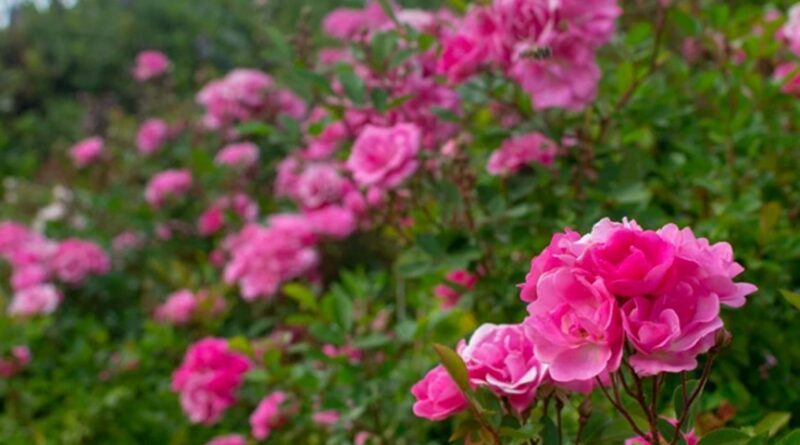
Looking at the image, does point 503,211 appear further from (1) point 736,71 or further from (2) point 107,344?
(2) point 107,344

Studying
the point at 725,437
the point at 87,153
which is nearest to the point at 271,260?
the point at 725,437

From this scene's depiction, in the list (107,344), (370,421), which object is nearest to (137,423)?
(107,344)

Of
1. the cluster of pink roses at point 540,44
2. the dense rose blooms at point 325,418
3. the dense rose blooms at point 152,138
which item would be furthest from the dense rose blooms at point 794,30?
the dense rose blooms at point 152,138

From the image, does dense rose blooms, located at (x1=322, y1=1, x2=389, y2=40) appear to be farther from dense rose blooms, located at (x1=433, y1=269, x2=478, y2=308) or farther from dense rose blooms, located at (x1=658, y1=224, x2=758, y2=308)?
dense rose blooms, located at (x1=658, y1=224, x2=758, y2=308)

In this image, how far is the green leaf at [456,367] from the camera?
72 centimetres

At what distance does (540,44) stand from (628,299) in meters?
0.60

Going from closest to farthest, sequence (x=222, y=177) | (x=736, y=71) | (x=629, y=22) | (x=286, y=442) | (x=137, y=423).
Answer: (x=736, y=71) → (x=286, y=442) → (x=137, y=423) → (x=629, y=22) → (x=222, y=177)

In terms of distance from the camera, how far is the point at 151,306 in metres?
2.83

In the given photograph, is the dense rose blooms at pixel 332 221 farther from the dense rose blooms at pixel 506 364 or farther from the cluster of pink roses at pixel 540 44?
the dense rose blooms at pixel 506 364

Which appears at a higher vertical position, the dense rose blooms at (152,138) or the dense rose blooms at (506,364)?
the dense rose blooms at (506,364)

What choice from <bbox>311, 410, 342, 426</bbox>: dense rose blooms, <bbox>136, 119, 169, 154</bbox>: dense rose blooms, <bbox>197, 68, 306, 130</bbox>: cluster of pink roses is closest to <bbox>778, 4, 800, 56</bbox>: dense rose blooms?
<bbox>311, 410, 342, 426</bbox>: dense rose blooms

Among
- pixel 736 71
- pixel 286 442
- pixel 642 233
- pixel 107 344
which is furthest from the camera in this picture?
pixel 107 344

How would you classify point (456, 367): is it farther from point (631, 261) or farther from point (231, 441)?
point (231, 441)

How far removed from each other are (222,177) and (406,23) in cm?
188
